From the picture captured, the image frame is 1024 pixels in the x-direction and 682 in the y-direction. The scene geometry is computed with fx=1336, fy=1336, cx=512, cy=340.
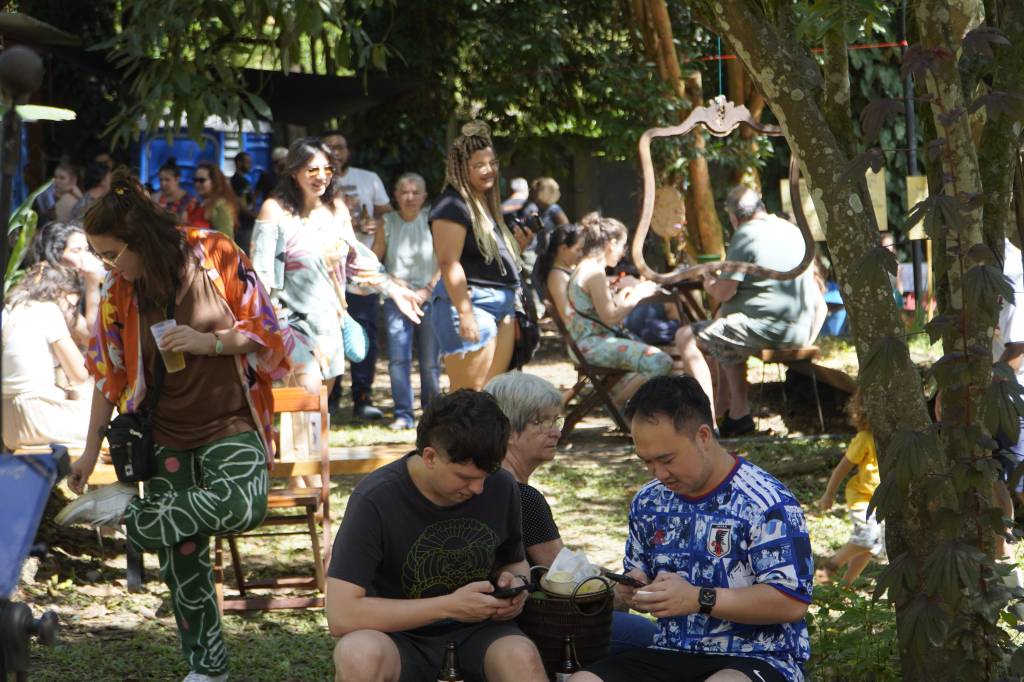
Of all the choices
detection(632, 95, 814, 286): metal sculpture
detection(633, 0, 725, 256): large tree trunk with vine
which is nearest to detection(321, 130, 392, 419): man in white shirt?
detection(632, 95, 814, 286): metal sculpture

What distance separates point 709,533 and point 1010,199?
1.41 metres

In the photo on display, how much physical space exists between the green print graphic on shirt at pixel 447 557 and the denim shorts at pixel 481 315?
3423mm

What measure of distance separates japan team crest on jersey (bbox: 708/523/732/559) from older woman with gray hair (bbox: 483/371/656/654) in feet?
1.81

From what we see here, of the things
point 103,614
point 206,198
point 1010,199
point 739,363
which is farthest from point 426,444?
point 206,198

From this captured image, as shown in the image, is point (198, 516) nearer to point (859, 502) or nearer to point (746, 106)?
point (859, 502)

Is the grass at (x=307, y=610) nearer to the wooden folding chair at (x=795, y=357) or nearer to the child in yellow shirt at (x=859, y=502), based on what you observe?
the child in yellow shirt at (x=859, y=502)

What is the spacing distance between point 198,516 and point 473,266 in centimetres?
294

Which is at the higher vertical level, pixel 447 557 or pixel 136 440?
pixel 136 440

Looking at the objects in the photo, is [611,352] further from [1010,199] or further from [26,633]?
[26,633]

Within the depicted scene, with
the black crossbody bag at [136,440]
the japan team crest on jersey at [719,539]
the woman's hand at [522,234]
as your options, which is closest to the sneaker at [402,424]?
the woman's hand at [522,234]

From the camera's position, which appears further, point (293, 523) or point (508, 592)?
point (293, 523)

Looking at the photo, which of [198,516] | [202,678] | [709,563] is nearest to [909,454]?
[709,563]

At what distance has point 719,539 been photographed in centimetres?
315

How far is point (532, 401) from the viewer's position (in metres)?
3.78
